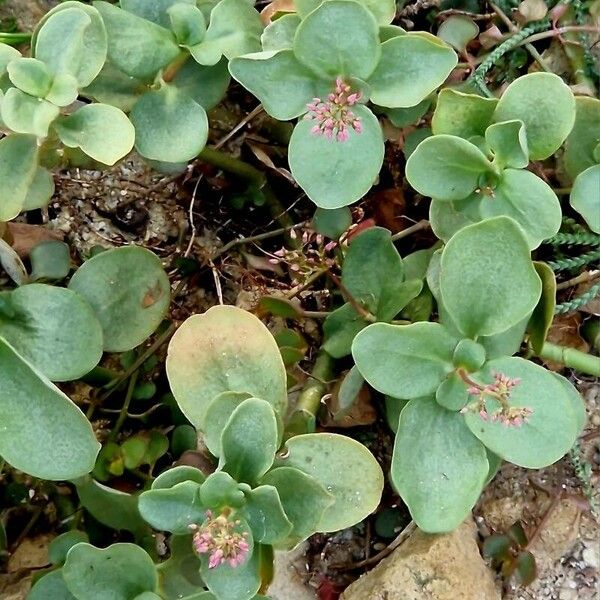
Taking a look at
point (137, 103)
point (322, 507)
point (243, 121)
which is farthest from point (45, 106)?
point (322, 507)

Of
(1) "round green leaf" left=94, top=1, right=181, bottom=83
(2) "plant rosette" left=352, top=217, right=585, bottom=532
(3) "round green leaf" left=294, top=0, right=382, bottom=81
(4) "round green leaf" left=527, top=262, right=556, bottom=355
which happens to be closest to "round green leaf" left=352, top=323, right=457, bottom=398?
(2) "plant rosette" left=352, top=217, right=585, bottom=532

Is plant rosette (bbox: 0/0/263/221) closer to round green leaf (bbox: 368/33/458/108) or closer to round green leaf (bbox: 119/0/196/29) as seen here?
round green leaf (bbox: 119/0/196/29)

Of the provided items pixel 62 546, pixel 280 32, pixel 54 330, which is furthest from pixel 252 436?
pixel 280 32

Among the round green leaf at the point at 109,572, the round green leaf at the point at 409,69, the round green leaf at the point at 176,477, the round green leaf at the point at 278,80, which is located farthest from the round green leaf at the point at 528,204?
the round green leaf at the point at 109,572

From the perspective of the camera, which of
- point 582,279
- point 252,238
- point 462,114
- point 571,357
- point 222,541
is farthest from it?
point 252,238

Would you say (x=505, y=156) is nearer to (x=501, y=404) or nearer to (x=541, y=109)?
(x=541, y=109)

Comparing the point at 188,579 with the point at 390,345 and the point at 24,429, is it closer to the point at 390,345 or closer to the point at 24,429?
the point at 24,429
